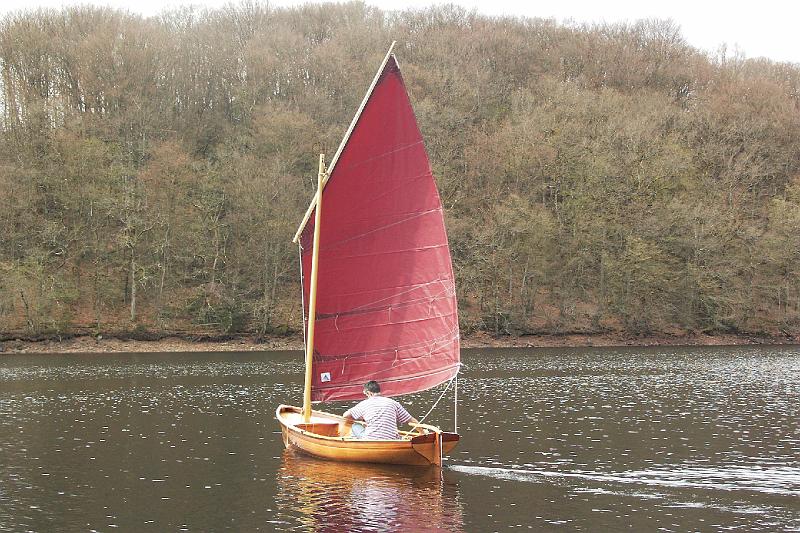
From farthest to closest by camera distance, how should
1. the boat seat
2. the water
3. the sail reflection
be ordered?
1. the boat seat
2. the water
3. the sail reflection

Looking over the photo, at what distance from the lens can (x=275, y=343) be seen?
61.3 metres

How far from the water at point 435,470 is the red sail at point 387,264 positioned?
262cm

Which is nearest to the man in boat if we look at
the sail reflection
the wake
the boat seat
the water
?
the sail reflection

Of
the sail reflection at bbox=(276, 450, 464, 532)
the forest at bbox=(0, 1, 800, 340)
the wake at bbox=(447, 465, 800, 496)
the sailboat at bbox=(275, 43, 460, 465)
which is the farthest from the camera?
the forest at bbox=(0, 1, 800, 340)

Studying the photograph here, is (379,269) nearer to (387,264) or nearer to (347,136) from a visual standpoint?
(387,264)

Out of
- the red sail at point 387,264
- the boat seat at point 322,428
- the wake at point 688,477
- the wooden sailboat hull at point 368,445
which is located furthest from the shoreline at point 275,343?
the wake at point 688,477

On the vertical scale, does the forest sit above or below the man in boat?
above

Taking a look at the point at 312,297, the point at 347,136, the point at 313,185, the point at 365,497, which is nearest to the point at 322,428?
the point at 312,297

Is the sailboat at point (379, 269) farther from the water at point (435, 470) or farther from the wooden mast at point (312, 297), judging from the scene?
the water at point (435, 470)

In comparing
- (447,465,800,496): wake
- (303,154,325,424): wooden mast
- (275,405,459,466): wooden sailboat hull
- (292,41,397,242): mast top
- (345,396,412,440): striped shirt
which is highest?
(292,41,397,242): mast top

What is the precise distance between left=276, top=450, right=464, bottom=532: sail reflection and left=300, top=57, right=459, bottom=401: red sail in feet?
8.44

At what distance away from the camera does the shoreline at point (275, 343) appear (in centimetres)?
5650

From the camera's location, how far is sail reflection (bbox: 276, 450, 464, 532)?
15.7m

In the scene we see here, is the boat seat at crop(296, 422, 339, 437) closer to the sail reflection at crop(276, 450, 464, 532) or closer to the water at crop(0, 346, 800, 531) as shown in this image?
the water at crop(0, 346, 800, 531)
